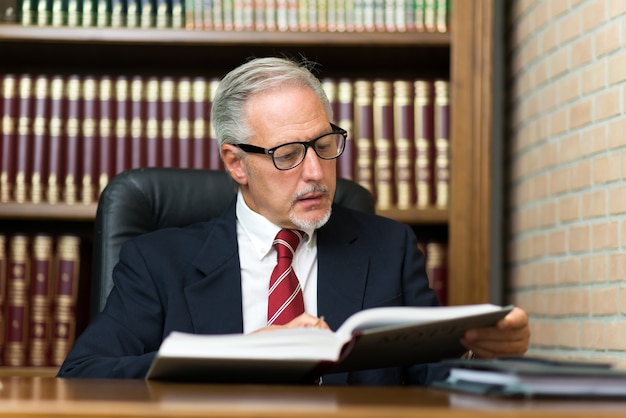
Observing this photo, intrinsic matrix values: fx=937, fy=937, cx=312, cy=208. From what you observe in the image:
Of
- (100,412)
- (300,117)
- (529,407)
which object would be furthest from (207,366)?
(300,117)

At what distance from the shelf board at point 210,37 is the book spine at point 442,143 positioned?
13 centimetres

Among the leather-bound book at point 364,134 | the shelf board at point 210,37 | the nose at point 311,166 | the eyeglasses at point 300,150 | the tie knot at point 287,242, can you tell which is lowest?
the tie knot at point 287,242

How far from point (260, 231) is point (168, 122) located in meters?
0.65

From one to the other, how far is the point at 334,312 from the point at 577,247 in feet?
2.19

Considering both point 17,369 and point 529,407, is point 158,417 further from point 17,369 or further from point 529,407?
point 17,369

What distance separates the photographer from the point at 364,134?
2.42 m

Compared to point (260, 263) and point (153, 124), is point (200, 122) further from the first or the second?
point (260, 263)

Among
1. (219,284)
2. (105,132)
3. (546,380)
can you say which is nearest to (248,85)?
(219,284)

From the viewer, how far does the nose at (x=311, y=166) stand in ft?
5.92

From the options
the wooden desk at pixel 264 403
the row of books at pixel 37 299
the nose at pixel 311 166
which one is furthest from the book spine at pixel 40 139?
the wooden desk at pixel 264 403

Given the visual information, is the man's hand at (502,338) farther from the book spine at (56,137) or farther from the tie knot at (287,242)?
the book spine at (56,137)

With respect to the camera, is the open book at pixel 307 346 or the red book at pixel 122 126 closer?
the open book at pixel 307 346

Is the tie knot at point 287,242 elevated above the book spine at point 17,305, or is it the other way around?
the tie knot at point 287,242

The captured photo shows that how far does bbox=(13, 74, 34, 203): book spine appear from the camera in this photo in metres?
2.42
